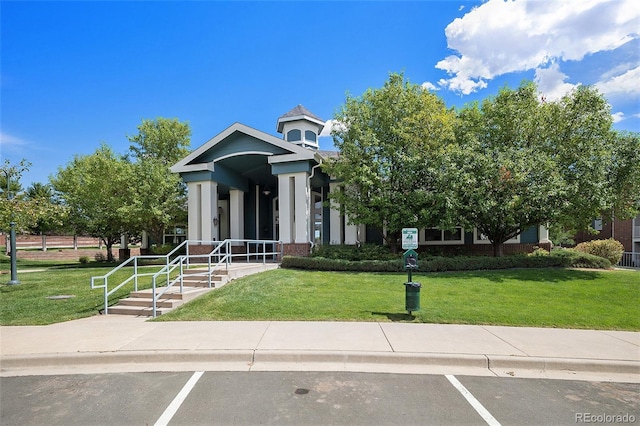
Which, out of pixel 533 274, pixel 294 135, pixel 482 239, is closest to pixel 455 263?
pixel 533 274

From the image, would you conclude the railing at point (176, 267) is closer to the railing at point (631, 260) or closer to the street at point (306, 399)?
the street at point (306, 399)

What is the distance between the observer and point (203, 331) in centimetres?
681

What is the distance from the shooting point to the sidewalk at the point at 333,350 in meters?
5.31

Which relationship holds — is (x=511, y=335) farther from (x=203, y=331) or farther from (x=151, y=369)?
(x=151, y=369)

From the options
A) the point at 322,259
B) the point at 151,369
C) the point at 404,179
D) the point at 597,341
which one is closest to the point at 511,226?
the point at 404,179

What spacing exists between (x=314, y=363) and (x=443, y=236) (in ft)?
46.5

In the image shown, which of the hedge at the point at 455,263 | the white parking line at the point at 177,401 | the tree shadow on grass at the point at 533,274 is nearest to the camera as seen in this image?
the white parking line at the point at 177,401

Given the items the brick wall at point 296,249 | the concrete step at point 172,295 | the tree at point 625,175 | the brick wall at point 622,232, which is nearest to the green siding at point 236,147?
the brick wall at point 296,249

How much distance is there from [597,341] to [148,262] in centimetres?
→ 2132

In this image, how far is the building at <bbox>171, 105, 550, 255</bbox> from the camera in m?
16.0

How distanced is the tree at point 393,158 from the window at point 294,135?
6.32m

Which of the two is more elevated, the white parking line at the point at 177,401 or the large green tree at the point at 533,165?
the large green tree at the point at 533,165

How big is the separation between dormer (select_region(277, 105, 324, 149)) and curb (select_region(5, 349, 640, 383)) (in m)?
17.0

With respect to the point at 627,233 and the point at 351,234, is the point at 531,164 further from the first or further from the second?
the point at 627,233
